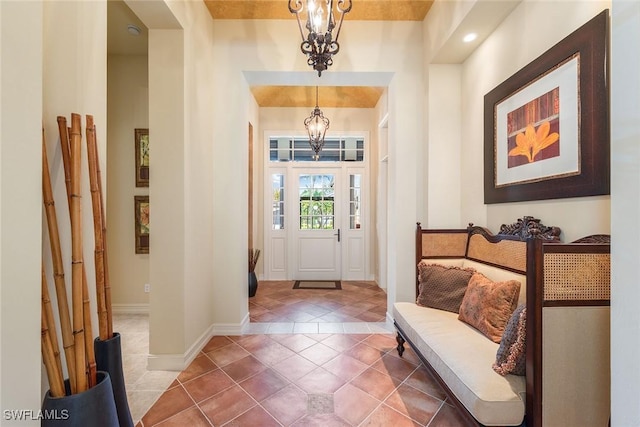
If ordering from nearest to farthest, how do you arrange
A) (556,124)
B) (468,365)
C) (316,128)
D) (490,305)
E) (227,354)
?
(468,365)
(556,124)
(490,305)
(227,354)
(316,128)

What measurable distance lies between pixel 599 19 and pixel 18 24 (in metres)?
2.54

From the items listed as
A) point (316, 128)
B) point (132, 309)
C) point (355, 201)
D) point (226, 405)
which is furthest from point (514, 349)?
point (355, 201)

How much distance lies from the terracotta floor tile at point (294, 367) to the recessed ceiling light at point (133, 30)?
12.2 ft

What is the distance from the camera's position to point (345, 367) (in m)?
2.35

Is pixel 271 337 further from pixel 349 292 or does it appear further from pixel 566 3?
pixel 566 3

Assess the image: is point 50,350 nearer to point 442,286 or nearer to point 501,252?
point 442,286

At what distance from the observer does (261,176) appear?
5359 millimetres

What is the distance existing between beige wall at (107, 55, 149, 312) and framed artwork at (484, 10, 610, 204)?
3.90m

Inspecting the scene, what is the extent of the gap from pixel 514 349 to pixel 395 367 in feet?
3.90

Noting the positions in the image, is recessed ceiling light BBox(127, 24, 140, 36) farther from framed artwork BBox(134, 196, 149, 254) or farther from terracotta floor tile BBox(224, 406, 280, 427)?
terracotta floor tile BBox(224, 406, 280, 427)

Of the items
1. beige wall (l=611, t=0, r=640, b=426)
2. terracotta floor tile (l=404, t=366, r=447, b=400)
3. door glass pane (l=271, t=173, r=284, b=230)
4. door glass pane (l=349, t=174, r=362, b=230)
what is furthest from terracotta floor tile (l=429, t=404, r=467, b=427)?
door glass pane (l=271, t=173, r=284, b=230)

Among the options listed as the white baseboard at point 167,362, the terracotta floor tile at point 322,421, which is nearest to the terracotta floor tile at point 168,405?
the white baseboard at point 167,362

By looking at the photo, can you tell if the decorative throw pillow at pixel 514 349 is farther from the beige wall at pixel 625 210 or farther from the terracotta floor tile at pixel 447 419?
the terracotta floor tile at pixel 447 419

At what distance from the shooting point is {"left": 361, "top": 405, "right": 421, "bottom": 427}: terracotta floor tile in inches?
67.4
